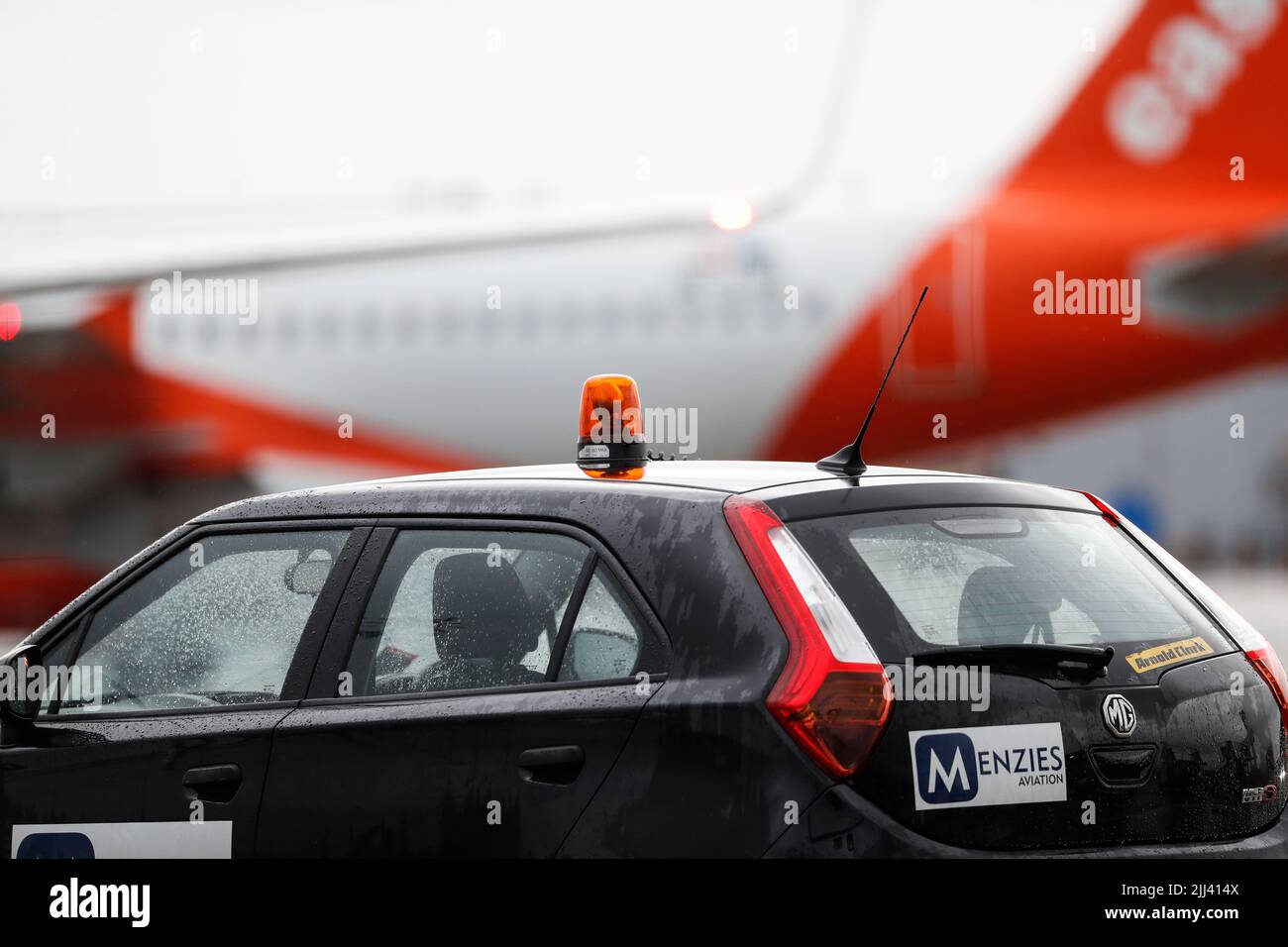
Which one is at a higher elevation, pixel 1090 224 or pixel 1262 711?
pixel 1090 224

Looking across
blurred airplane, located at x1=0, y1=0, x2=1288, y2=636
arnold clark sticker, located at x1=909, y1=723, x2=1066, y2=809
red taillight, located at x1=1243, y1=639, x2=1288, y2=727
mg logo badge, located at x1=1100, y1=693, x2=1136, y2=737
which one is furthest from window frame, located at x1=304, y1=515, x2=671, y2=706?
blurred airplane, located at x1=0, y1=0, x2=1288, y2=636

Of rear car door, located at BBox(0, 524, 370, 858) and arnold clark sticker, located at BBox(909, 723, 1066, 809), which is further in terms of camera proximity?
rear car door, located at BBox(0, 524, 370, 858)

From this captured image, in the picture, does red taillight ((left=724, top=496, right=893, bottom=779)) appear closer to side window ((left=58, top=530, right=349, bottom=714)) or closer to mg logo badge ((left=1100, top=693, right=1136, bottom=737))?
mg logo badge ((left=1100, top=693, right=1136, bottom=737))

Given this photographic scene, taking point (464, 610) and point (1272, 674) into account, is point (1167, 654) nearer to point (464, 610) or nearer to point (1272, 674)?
point (1272, 674)

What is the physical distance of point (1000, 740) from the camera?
2.96m

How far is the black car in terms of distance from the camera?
2.90 m

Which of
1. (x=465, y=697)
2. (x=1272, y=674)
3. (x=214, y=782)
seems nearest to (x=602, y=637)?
(x=465, y=697)

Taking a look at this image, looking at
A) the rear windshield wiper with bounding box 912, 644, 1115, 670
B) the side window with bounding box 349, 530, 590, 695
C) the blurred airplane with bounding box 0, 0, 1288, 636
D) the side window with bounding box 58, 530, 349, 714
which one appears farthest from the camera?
the blurred airplane with bounding box 0, 0, 1288, 636

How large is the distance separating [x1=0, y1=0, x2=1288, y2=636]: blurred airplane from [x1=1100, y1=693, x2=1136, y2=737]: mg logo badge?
9098 mm

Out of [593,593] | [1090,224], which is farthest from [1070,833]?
[1090,224]

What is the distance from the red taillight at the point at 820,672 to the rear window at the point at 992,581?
5 cm

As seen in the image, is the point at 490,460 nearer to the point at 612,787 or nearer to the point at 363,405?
the point at 363,405

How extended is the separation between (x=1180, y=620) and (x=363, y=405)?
10.4 meters
